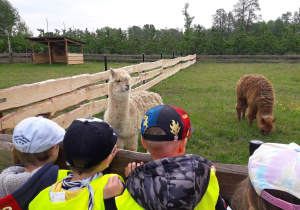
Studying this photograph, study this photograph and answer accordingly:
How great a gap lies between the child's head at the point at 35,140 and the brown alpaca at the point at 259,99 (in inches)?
198

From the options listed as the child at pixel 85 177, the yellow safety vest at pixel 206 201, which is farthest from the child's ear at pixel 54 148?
the yellow safety vest at pixel 206 201

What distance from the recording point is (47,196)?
131cm

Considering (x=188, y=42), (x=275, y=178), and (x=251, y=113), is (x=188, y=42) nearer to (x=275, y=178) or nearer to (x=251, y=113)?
(x=251, y=113)

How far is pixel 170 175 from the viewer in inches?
45.4

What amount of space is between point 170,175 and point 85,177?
598 millimetres

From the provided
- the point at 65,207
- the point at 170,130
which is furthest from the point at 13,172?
the point at 170,130

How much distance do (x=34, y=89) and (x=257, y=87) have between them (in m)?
5.28

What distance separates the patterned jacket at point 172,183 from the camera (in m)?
1.11

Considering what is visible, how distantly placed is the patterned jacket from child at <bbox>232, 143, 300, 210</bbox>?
0.26 metres


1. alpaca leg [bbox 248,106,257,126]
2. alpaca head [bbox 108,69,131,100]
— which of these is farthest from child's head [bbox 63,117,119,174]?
alpaca leg [bbox 248,106,257,126]

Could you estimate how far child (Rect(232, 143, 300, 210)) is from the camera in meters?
0.83

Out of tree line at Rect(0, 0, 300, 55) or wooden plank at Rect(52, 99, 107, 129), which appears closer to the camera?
wooden plank at Rect(52, 99, 107, 129)

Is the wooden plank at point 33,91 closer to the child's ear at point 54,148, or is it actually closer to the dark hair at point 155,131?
the child's ear at point 54,148

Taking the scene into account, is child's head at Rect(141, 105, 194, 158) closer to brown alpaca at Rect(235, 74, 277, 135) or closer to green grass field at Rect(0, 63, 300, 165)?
green grass field at Rect(0, 63, 300, 165)
